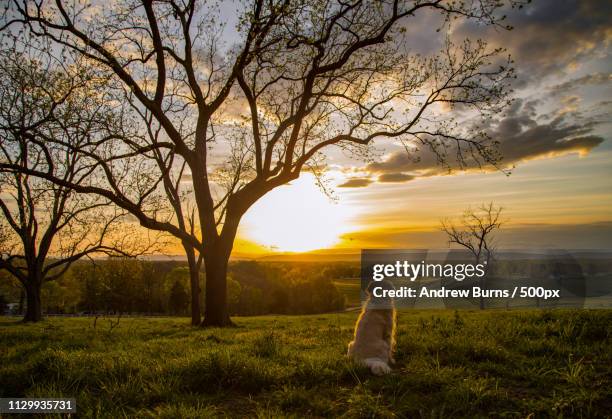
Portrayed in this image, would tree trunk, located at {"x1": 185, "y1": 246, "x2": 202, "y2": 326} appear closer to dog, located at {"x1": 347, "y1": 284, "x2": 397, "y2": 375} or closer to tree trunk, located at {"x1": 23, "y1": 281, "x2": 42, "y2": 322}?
tree trunk, located at {"x1": 23, "y1": 281, "x2": 42, "y2": 322}

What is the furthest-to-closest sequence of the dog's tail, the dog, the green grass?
the dog, the dog's tail, the green grass

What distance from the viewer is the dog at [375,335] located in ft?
21.0

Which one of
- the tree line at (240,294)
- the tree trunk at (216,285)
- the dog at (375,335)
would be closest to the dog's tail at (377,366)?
the dog at (375,335)

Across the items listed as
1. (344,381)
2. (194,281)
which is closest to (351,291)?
(194,281)

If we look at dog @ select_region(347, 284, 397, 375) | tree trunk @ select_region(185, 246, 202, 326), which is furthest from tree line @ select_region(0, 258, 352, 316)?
dog @ select_region(347, 284, 397, 375)

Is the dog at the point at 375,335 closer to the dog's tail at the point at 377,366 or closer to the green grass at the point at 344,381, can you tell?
the dog's tail at the point at 377,366

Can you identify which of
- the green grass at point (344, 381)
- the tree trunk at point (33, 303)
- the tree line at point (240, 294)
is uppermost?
the green grass at point (344, 381)

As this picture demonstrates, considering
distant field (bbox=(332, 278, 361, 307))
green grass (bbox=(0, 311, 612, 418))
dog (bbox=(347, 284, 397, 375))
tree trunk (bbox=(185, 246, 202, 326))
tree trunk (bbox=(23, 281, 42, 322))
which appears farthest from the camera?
distant field (bbox=(332, 278, 361, 307))

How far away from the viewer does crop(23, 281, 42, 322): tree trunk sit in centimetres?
2697

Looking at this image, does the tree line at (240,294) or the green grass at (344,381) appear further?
the tree line at (240,294)

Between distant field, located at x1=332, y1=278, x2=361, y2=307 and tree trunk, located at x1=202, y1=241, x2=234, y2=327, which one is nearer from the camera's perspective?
tree trunk, located at x1=202, y1=241, x2=234, y2=327

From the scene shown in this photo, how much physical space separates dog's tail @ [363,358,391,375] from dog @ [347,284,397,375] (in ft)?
0.45

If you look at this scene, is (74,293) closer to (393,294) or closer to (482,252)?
(482,252)

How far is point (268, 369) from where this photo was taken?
5926 mm
